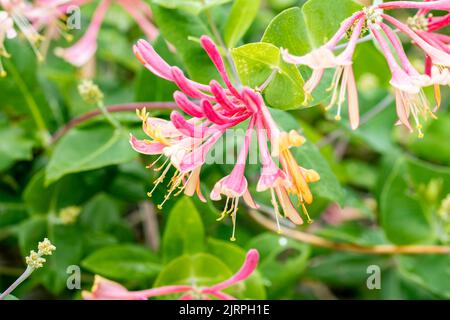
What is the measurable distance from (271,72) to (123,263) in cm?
46

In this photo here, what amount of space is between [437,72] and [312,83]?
0.41 feet

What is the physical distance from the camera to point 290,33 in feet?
2.64

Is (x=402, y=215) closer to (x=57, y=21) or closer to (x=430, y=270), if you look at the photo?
(x=430, y=270)

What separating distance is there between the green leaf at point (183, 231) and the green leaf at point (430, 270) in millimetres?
387

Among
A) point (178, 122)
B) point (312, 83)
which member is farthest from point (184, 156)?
point (312, 83)

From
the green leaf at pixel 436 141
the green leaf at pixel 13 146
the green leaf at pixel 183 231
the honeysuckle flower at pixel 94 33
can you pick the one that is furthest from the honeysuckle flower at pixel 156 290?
the green leaf at pixel 436 141

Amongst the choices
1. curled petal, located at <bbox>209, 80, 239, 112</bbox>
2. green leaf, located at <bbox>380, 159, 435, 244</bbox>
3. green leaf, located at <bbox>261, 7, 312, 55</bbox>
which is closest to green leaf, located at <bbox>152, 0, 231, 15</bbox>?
green leaf, located at <bbox>261, 7, 312, 55</bbox>

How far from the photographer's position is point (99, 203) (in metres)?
1.35

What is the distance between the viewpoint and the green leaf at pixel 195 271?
38.8 inches

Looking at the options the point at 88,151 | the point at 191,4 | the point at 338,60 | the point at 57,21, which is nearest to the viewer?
the point at 338,60

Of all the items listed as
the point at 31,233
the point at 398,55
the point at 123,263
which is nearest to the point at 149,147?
the point at 398,55

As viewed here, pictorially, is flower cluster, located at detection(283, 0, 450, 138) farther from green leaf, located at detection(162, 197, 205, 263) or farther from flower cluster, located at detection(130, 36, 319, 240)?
green leaf, located at detection(162, 197, 205, 263)

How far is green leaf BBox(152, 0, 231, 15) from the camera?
36.5 inches
